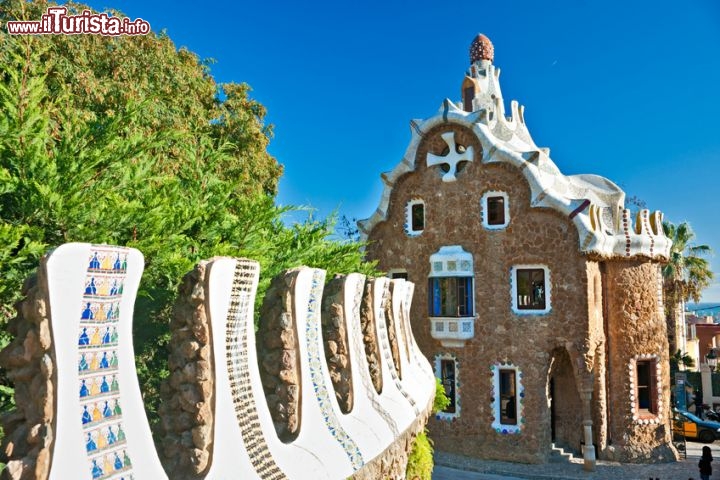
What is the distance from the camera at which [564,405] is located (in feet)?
53.6

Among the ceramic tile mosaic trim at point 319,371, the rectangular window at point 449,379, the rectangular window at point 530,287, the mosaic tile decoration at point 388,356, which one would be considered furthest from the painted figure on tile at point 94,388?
the rectangular window at point 449,379

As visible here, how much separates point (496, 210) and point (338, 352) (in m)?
10.6

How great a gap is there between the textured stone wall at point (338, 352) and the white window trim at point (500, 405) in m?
10.1

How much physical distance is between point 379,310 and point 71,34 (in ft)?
28.6

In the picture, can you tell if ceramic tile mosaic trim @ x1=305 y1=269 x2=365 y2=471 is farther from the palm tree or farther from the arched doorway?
the palm tree

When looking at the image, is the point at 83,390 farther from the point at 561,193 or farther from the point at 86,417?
the point at 561,193

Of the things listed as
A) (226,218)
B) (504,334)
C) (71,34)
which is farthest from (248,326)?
(504,334)

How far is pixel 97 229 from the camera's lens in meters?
5.87

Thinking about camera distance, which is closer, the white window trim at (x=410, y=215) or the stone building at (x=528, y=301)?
the stone building at (x=528, y=301)

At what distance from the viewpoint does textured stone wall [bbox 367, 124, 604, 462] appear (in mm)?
15062

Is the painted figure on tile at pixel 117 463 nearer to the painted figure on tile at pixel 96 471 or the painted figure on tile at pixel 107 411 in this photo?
the painted figure on tile at pixel 96 471

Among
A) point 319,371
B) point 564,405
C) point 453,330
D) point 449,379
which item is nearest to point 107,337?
point 319,371

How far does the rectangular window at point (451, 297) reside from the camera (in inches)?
640

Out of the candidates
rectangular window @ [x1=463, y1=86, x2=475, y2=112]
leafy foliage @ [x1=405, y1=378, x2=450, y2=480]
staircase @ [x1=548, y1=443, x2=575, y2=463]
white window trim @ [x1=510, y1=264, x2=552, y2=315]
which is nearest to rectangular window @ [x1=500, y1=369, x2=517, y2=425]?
staircase @ [x1=548, y1=443, x2=575, y2=463]
